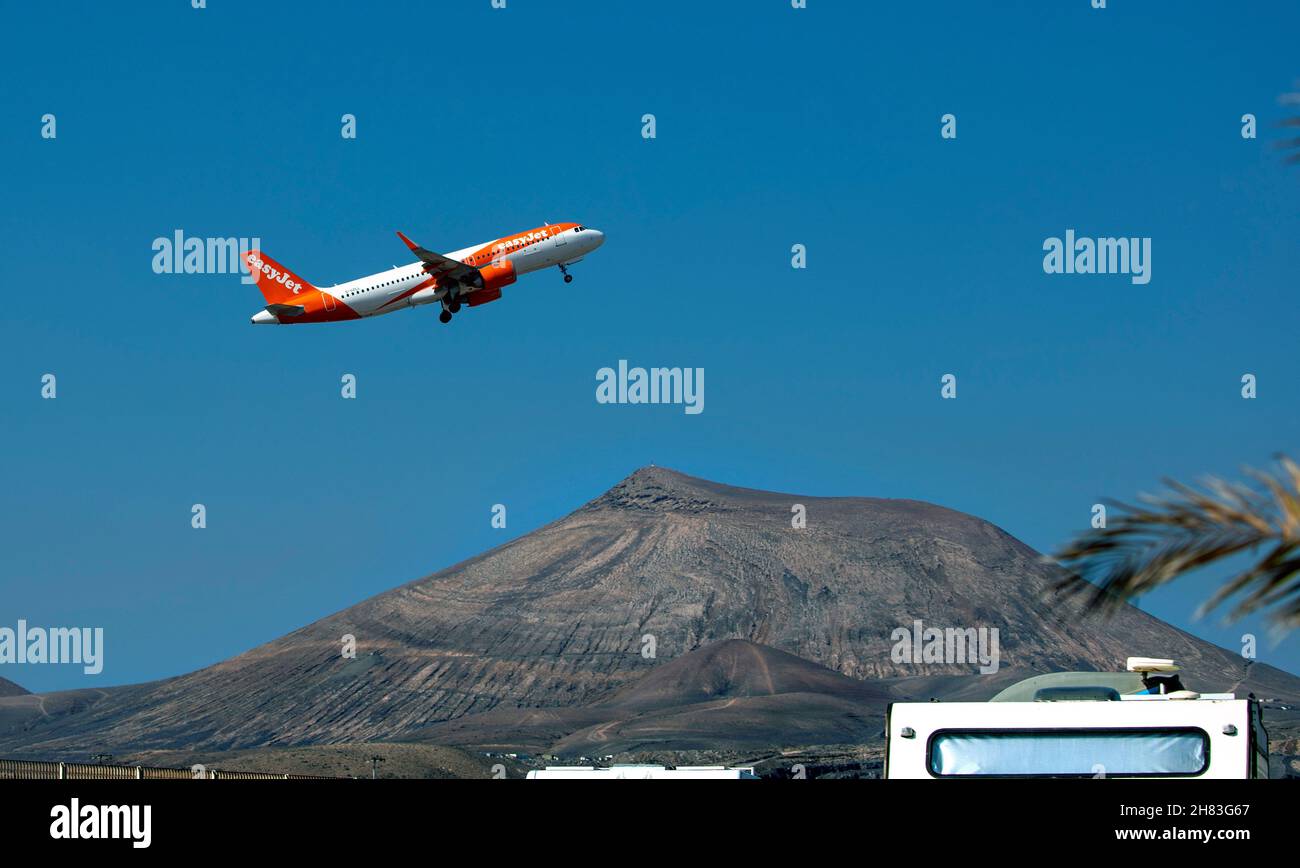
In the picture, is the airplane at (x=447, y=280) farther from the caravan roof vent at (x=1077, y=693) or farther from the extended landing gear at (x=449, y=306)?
the caravan roof vent at (x=1077, y=693)

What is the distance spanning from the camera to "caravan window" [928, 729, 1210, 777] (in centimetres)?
1600

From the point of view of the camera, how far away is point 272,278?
458 ft

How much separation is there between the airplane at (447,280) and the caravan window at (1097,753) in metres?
100

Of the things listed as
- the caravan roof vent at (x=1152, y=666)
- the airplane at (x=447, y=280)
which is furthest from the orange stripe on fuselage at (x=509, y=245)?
the caravan roof vent at (x=1152, y=666)

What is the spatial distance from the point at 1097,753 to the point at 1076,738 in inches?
8.3

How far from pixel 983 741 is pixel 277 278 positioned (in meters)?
127

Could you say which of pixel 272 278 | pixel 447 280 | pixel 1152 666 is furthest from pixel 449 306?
pixel 1152 666

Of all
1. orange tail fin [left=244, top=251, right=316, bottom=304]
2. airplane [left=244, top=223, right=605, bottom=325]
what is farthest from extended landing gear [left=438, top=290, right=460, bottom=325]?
orange tail fin [left=244, top=251, right=316, bottom=304]

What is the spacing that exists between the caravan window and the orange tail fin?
122 meters

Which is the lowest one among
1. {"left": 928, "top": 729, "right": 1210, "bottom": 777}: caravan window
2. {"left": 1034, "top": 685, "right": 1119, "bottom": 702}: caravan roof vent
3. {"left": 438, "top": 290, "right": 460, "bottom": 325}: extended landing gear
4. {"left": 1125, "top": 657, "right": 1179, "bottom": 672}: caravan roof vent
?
{"left": 928, "top": 729, "right": 1210, "bottom": 777}: caravan window

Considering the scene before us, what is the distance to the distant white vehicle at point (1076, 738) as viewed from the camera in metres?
16.0

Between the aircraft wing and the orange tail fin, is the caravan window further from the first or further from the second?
the orange tail fin
